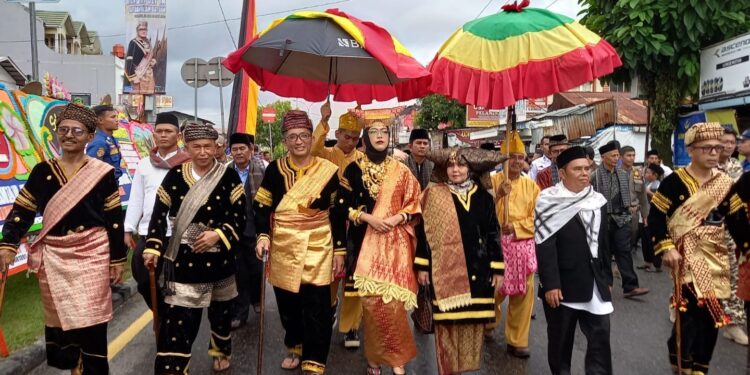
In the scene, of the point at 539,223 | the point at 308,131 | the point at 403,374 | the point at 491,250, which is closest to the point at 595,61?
the point at 539,223

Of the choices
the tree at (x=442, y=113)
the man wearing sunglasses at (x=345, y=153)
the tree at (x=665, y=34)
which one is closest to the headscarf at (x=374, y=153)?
the man wearing sunglasses at (x=345, y=153)

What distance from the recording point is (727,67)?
9320 mm

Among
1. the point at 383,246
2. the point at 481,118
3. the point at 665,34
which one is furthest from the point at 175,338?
the point at 481,118

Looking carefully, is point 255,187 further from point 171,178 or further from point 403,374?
point 403,374

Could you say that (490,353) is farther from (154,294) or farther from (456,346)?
(154,294)

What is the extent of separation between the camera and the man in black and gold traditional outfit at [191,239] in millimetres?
3693

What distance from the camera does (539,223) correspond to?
150 inches

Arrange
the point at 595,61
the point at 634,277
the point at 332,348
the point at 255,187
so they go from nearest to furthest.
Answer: the point at 595,61 → the point at 332,348 → the point at 255,187 → the point at 634,277

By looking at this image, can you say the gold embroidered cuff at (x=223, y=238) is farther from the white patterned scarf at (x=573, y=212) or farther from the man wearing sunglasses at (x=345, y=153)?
the white patterned scarf at (x=573, y=212)

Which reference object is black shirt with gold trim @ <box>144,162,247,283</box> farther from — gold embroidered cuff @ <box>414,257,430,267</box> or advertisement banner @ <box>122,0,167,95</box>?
advertisement banner @ <box>122,0,167,95</box>

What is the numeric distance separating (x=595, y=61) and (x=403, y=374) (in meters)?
2.50

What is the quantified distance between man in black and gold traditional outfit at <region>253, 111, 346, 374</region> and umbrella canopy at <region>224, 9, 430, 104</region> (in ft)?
1.91

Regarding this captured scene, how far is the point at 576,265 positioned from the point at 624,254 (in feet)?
10.7

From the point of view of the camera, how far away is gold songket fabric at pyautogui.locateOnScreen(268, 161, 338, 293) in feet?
12.8
